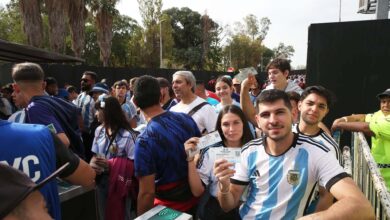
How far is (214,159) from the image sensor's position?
2.51 meters

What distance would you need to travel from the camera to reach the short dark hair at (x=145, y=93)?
109 inches

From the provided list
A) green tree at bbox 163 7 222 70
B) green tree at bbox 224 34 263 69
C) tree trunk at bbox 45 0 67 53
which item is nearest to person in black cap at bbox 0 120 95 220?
tree trunk at bbox 45 0 67 53

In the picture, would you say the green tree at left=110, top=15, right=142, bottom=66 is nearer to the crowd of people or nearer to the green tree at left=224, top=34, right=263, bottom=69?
the green tree at left=224, top=34, right=263, bottom=69

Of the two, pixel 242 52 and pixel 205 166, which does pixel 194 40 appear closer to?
pixel 242 52

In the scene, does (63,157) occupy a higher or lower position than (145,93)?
lower

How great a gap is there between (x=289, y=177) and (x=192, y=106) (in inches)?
84.0

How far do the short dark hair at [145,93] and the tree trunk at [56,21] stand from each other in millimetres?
17300

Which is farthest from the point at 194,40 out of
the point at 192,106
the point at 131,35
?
the point at 192,106

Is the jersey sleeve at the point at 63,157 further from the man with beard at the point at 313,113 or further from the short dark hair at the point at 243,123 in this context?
the man with beard at the point at 313,113

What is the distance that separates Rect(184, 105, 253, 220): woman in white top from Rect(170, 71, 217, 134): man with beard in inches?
33.1

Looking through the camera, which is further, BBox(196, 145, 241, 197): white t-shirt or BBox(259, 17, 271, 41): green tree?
BBox(259, 17, 271, 41): green tree

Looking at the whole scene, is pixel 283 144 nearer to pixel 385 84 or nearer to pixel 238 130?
pixel 238 130

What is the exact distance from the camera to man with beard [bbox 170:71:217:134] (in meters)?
3.87

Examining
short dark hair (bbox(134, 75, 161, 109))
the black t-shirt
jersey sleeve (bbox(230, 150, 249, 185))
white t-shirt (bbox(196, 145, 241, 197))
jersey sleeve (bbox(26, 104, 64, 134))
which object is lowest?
white t-shirt (bbox(196, 145, 241, 197))
